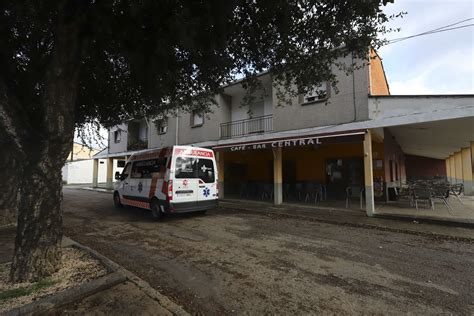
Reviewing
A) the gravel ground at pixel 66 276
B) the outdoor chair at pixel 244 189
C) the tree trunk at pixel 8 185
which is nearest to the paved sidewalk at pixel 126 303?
the gravel ground at pixel 66 276

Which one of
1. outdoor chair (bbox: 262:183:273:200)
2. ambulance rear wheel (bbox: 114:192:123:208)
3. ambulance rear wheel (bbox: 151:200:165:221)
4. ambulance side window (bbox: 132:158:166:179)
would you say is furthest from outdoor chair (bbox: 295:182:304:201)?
ambulance rear wheel (bbox: 114:192:123:208)

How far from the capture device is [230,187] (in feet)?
55.2

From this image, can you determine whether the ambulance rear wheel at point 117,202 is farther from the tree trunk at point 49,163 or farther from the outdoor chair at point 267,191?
the tree trunk at point 49,163

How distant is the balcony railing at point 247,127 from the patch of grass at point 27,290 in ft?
35.0

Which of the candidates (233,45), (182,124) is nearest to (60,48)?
(233,45)

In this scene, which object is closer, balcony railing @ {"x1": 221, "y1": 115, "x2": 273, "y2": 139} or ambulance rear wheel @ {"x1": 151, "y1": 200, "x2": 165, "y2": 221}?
ambulance rear wheel @ {"x1": 151, "y1": 200, "x2": 165, "y2": 221}

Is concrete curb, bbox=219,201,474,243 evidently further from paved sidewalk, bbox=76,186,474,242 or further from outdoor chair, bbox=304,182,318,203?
outdoor chair, bbox=304,182,318,203

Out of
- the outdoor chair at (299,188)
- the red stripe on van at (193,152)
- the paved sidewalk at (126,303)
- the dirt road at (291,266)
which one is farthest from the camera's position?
the outdoor chair at (299,188)

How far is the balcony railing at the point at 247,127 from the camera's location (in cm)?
1310

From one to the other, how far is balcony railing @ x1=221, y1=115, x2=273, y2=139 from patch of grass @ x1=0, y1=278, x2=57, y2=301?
35.0ft

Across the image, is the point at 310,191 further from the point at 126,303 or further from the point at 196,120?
the point at 126,303

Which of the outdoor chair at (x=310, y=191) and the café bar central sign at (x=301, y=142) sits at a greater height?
the café bar central sign at (x=301, y=142)

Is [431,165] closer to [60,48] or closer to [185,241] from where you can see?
[185,241]

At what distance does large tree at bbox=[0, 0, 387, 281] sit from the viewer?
11.3 feet
